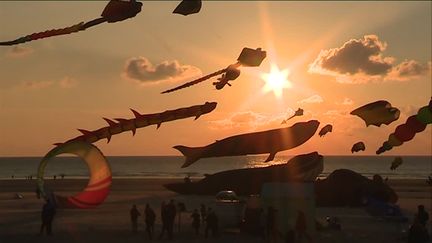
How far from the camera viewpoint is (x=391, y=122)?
798 inches

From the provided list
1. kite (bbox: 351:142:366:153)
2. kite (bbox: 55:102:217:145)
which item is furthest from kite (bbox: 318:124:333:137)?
kite (bbox: 55:102:217:145)

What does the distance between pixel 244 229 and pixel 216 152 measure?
3.74m

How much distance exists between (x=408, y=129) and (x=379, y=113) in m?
1.07

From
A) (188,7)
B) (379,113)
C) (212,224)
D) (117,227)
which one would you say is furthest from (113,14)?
(117,227)

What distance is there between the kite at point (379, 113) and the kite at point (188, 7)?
27.9 ft

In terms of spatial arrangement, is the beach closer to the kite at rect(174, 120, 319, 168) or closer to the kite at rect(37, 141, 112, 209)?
the kite at rect(174, 120, 319, 168)

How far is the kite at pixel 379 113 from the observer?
20.0 m

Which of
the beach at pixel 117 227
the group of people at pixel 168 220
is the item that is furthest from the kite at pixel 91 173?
the group of people at pixel 168 220

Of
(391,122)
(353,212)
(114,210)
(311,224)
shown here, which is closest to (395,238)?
(311,224)

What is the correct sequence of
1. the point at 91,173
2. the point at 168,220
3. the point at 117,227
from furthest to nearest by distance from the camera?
the point at 117,227 < the point at 168,220 < the point at 91,173

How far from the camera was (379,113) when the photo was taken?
20.0 meters

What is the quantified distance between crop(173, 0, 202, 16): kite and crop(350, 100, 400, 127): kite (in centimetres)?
850

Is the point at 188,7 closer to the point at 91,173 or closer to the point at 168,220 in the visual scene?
the point at 91,173

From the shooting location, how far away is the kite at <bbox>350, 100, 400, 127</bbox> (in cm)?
2000
